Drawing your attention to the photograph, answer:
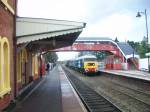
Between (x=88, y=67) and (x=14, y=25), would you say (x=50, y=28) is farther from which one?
(x=88, y=67)

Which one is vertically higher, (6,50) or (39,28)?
(39,28)

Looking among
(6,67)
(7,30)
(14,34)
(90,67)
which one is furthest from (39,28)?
(90,67)

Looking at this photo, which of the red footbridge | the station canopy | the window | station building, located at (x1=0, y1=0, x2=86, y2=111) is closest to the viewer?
station building, located at (x1=0, y1=0, x2=86, y2=111)

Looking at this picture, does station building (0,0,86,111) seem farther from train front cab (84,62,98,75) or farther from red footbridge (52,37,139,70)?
red footbridge (52,37,139,70)

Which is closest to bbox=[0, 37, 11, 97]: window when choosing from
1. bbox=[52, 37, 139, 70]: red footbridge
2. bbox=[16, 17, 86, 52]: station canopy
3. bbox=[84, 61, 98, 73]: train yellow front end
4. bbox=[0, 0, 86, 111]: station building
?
bbox=[0, 0, 86, 111]: station building

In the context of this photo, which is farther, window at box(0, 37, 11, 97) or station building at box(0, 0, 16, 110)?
window at box(0, 37, 11, 97)

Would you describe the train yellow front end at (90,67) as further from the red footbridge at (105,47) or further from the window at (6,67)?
the window at (6,67)

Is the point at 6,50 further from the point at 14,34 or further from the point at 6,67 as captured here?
the point at 14,34

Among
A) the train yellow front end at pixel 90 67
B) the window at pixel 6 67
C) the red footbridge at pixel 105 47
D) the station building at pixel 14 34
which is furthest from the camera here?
the red footbridge at pixel 105 47

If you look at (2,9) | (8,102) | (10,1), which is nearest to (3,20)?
(2,9)

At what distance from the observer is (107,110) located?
1543 cm

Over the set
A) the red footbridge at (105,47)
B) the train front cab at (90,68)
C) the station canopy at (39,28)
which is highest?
the red footbridge at (105,47)

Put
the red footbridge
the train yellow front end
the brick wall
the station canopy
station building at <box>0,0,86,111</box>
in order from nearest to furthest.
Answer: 1. the brick wall
2. station building at <box>0,0,86,111</box>
3. the station canopy
4. the train yellow front end
5. the red footbridge

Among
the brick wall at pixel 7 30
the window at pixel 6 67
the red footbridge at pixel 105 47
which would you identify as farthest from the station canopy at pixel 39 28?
the red footbridge at pixel 105 47
